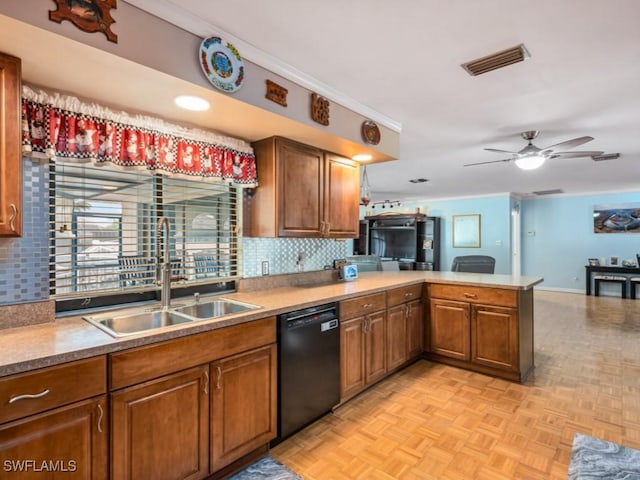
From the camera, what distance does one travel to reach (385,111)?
288 centimetres

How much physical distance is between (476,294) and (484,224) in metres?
5.46

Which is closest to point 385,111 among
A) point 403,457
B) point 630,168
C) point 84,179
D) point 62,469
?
point 84,179

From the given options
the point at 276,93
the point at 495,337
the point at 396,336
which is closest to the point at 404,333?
the point at 396,336

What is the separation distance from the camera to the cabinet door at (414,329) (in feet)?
10.6

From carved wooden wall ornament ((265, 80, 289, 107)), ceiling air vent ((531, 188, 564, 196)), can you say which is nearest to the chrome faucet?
carved wooden wall ornament ((265, 80, 289, 107))

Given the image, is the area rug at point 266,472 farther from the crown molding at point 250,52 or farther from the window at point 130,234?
the crown molding at point 250,52

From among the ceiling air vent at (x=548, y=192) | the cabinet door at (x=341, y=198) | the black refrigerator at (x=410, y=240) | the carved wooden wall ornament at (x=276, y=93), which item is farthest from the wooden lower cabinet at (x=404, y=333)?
the ceiling air vent at (x=548, y=192)

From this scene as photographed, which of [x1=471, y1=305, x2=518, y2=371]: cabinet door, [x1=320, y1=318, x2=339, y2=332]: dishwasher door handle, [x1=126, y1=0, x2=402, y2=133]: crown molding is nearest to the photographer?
[x1=126, y1=0, x2=402, y2=133]: crown molding

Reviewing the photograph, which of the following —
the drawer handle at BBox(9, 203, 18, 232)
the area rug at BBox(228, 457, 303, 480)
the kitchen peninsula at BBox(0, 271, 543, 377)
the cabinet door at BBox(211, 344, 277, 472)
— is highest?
the drawer handle at BBox(9, 203, 18, 232)

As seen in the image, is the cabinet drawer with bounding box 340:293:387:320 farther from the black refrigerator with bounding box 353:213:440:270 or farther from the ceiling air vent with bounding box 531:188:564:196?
the ceiling air vent with bounding box 531:188:564:196

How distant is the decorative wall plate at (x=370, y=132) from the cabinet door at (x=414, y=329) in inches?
60.2

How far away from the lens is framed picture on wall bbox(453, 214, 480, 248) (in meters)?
8.07

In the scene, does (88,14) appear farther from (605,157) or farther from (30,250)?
(605,157)

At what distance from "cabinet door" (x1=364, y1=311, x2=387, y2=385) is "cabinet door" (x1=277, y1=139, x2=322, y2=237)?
2.78ft
